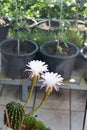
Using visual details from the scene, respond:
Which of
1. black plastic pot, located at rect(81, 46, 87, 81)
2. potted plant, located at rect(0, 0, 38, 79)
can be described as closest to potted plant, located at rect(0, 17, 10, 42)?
potted plant, located at rect(0, 0, 38, 79)

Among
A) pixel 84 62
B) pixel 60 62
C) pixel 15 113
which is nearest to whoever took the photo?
pixel 15 113

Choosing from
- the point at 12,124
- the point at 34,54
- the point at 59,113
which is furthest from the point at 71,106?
the point at 12,124

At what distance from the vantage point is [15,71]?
1.99 m

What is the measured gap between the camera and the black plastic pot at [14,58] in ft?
6.37

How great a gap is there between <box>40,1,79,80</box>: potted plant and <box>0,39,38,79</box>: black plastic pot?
0.09 metres

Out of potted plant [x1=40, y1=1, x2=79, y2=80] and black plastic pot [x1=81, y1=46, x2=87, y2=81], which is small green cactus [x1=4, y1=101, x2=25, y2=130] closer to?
potted plant [x1=40, y1=1, x2=79, y2=80]

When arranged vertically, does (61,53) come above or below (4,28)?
below

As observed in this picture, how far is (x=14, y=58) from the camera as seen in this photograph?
6.37 ft

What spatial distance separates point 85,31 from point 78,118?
743 mm

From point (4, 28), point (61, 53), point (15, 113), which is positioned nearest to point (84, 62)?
point (61, 53)

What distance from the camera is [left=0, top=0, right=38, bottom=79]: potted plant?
6.34ft

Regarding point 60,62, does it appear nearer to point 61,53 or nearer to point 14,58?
point 61,53

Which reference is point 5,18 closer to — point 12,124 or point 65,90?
point 65,90

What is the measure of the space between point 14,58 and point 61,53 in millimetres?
→ 330
